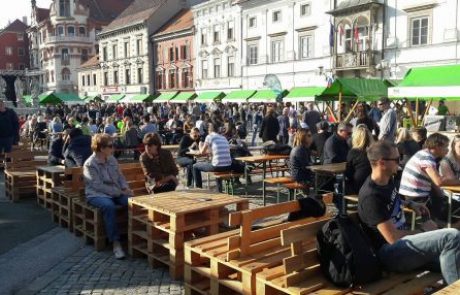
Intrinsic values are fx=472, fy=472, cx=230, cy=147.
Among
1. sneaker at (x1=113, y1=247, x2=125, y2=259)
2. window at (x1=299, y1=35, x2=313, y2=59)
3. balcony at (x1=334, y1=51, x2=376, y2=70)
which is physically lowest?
sneaker at (x1=113, y1=247, x2=125, y2=259)

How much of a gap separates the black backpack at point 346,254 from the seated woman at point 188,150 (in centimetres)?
725

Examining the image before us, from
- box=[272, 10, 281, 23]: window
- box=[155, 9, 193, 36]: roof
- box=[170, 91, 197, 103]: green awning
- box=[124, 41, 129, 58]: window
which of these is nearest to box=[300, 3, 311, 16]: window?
box=[272, 10, 281, 23]: window

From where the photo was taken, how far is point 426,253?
3.64 m

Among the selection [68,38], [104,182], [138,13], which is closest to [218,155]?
[104,182]

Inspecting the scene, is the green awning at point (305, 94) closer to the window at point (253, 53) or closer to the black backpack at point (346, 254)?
the black backpack at point (346, 254)

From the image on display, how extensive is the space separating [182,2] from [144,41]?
20.5 ft

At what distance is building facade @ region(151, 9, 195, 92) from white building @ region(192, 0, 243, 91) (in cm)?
151

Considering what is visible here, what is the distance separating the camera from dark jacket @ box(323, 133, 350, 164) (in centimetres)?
878

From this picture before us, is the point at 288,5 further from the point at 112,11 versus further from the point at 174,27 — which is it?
the point at 112,11

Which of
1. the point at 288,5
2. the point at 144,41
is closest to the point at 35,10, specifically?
the point at 144,41

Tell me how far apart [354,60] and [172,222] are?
88.2 feet

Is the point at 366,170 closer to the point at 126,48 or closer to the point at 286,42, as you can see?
the point at 286,42

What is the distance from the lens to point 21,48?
292 ft

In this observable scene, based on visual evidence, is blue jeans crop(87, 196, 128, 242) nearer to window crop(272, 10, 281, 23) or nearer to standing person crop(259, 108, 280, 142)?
standing person crop(259, 108, 280, 142)
